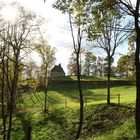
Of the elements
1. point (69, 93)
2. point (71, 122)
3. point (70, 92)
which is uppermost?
point (70, 92)

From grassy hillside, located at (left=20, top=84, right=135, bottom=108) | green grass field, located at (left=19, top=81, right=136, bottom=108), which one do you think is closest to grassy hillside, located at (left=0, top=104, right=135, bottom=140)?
green grass field, located at (left=19, top=81, right=136, bottom=108)

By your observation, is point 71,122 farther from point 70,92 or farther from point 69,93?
point 70,92

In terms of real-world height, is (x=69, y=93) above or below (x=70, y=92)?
below

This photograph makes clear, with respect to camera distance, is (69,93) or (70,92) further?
(70,92)

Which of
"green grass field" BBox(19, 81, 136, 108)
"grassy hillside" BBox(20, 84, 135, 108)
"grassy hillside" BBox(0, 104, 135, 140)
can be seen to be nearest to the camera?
"grassy hillside" BBox(0, 104, 135, 140)

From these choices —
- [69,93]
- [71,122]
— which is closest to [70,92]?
[69,93]

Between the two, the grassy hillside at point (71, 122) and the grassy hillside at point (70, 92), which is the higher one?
the grassy hillside at point (70, 92)

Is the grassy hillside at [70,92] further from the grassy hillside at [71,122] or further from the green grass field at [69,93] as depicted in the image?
the grassy hillside at [71,122]

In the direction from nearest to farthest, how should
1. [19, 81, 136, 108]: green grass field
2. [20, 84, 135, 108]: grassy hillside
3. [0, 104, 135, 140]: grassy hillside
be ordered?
[0, 104, 135, 140]: grassy hillside < [19, 81, 136, 108]: green grass field < [20, 84, 135, 108]: grassy hillside

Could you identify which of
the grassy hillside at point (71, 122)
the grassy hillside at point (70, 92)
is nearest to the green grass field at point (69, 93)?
the grassy hillside at point (70, 92)

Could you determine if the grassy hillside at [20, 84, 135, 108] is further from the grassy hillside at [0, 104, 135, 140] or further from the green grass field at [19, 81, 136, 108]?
the grassy hillside at [0, 104, 135, 140]

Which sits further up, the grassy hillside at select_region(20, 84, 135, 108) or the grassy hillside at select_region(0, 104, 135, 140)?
the grassy hillside at select_region(20, 84, 135, 108)

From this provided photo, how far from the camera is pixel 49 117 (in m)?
51.9

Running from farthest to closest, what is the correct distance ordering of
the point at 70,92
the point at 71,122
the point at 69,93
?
the point at 70,92 < the point at 69,93 < the point at 71,122
